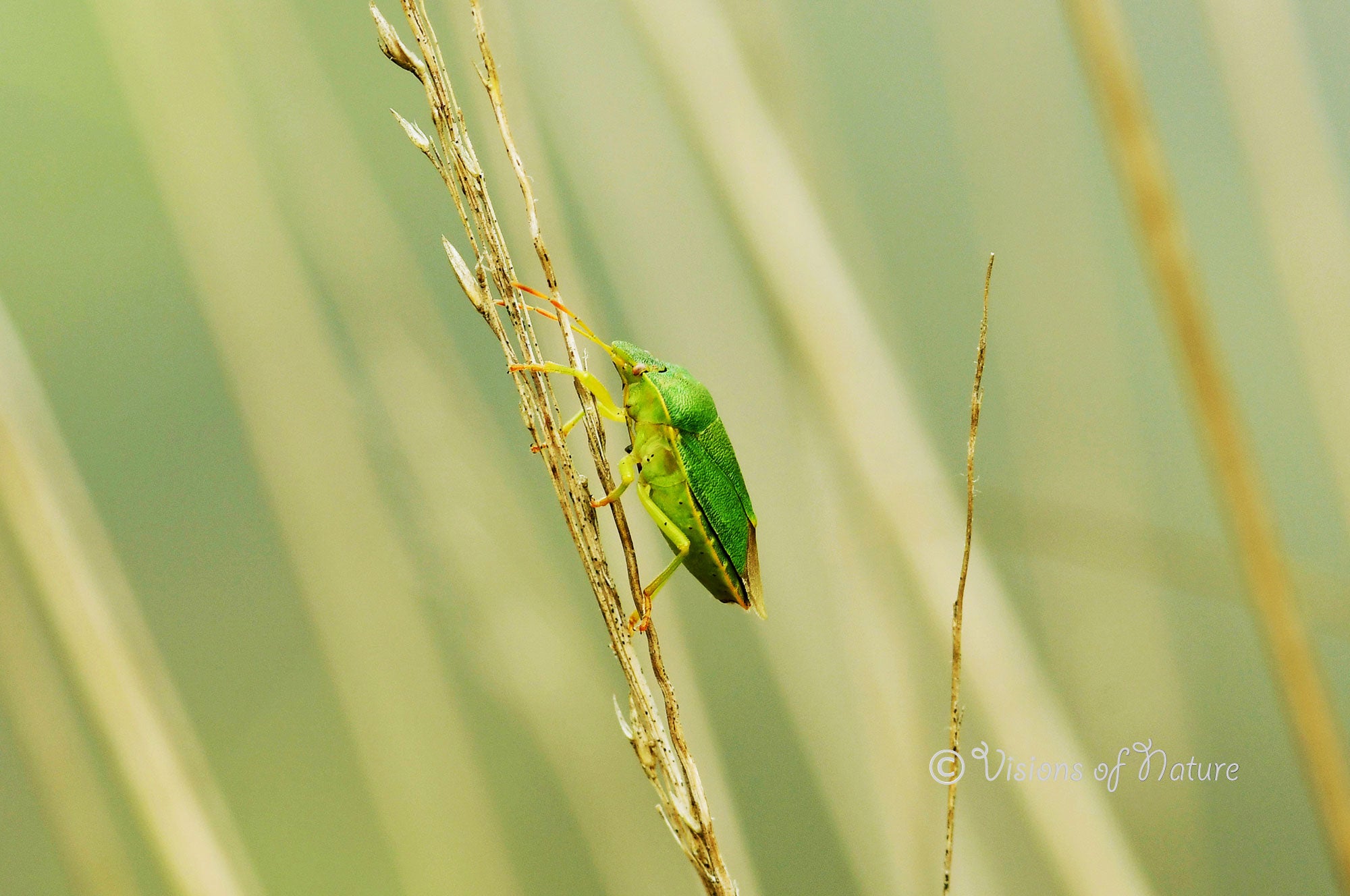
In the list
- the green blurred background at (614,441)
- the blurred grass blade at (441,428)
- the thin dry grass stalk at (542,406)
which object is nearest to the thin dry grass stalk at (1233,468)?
the green blurred background at (614,441)

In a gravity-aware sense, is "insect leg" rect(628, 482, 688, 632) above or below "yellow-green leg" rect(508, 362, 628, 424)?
below

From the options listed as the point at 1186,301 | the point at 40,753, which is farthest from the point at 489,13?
the point at 40,753

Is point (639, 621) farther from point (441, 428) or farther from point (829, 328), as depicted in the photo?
point (441, 428)

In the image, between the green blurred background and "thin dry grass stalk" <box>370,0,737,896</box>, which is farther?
the green blurred background

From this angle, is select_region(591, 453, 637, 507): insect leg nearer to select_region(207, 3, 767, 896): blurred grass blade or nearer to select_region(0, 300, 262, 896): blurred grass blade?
select_region(207, 3, 767, 896): blurred grass blade

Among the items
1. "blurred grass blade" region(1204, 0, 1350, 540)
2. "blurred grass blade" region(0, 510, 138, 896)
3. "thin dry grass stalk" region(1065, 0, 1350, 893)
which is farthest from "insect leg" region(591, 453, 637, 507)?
"blurred grass blade" region(1204, 0, 1350, 540)

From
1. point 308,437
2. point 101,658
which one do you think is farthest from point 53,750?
point 308,437

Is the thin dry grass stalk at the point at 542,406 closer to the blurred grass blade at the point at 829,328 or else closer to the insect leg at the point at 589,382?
the insect leg at the point at 589,382
